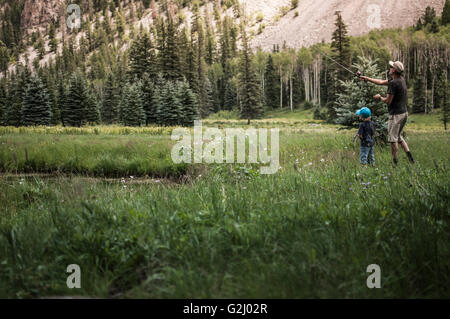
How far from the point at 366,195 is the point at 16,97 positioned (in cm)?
6140

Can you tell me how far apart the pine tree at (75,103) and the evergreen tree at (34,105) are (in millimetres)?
3523

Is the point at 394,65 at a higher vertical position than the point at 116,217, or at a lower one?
higher

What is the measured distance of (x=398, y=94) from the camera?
7742 millimetres

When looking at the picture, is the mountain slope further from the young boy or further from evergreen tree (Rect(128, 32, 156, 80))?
the young boy

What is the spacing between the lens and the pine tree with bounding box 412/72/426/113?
2237 inches

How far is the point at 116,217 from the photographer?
133 inches

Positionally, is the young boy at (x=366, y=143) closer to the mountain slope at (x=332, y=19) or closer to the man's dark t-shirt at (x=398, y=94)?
the man's dark t-shirt at (x=398, y=94)

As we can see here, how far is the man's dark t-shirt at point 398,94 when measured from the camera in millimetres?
7609

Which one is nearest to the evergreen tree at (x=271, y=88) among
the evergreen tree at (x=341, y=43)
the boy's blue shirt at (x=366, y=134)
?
the evergreen tree at (x=341, y=43)

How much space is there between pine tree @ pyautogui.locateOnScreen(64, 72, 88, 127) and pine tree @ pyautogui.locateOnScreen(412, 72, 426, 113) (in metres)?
62.8

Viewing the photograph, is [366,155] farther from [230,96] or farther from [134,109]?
[230,96]

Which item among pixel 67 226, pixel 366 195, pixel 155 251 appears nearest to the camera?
pixel 155 251

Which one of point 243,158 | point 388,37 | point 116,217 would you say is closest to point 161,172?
point 243,158
